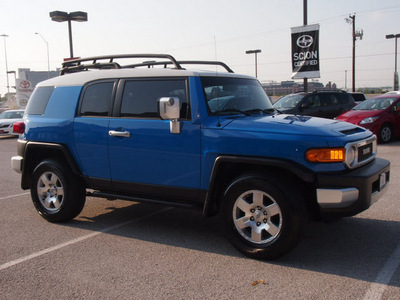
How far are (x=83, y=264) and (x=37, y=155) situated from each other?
7.70 feet

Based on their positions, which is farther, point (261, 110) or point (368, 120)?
point (368, 120)

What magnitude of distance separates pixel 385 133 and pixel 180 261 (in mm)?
10951

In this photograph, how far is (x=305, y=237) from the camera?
4684 mm

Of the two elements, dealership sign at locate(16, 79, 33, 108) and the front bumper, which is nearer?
the front bumper

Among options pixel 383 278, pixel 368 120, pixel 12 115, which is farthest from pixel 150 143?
pixel 12 115

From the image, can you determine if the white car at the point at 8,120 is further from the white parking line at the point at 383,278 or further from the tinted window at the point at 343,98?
the white parking line at the point at 383,278

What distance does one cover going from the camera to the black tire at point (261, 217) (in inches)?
151

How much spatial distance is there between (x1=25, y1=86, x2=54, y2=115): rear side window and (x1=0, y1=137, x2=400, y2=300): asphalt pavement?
4.85ft

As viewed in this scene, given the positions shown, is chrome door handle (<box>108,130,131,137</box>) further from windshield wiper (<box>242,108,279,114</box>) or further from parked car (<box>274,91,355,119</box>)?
parked car (<box>274,91,355,119</box>)

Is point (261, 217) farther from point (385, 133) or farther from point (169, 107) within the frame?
point (385, 133)

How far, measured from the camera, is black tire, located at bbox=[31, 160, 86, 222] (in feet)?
17.4

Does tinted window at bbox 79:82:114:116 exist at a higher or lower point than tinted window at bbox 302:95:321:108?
higher

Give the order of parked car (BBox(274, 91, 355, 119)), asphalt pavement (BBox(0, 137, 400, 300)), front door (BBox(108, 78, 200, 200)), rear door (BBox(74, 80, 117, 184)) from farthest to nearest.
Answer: parked car (BBox(274, 91, 355, 119))
rear door (BBox(74, 80, 117, 184))
front door (BBox(108, 78, 200, 200))
asphalt pavement (BBox(0, 137, 400, 300))

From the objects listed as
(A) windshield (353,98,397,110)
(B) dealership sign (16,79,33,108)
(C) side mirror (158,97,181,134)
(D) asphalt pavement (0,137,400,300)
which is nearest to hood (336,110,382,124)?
(A) windshield (353,98,397,110)
